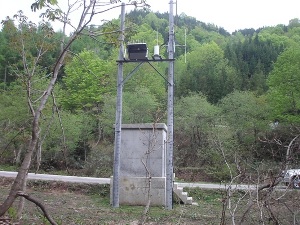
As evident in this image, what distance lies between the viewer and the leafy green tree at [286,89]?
2991 centimetres

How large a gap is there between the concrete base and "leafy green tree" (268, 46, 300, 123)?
16947 millimetres

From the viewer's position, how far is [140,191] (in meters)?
14.6

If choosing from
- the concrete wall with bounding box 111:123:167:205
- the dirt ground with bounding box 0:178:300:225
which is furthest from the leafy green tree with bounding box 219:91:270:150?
the concrete wall with bounding box 111:123:167:205

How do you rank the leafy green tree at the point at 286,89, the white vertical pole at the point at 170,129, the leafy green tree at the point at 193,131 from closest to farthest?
the white vertical pole at the point at 170,129, the leafy green tree at the point at 193,131, the leafy green tree at the point at 286,89

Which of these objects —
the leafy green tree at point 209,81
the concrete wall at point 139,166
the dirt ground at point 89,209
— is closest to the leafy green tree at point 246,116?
the leafy green tree at point 209,81

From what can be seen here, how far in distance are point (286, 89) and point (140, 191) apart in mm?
19663

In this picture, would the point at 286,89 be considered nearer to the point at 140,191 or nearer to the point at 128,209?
the point at 140,191

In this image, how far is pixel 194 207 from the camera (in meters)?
14.1

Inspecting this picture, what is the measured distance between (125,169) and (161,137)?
168 centimetres

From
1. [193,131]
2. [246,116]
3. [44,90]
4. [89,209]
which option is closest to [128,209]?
[89,209]

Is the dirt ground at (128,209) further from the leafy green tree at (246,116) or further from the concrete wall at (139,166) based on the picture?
the leafy green tree at (246,116)

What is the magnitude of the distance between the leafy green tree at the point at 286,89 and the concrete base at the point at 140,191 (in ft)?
55.6

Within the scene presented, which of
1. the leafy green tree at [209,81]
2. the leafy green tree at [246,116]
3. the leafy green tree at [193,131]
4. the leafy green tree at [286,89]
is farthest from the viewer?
the leafy green tree at [209,81]

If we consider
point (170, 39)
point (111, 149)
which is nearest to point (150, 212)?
A: point (170, 39)
